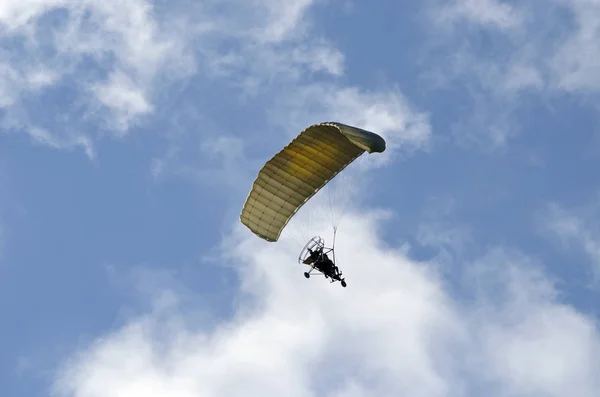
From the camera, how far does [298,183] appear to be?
74.6 meters

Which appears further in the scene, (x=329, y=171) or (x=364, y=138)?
(x=329, y=171)

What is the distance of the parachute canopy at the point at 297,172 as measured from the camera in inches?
2800

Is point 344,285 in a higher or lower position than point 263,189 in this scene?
lower

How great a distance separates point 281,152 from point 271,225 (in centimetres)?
523

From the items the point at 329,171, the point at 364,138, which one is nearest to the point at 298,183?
the point at 329,171

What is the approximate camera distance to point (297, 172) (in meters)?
74.1

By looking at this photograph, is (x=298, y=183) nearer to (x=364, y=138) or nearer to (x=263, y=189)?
(x=263, y=189)

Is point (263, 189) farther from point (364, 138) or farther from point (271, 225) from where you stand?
point (364, 138)

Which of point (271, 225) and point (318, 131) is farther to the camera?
point (271, 225)

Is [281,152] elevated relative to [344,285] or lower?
elevated

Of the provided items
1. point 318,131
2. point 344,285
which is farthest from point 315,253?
point 318,131

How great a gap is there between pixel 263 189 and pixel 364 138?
8085mm

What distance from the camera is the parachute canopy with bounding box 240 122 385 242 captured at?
233 ft

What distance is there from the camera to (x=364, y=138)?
2734 inches
